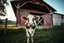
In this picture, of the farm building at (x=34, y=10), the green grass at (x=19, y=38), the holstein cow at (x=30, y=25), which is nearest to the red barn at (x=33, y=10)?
the farm building at (x=34, y=10)

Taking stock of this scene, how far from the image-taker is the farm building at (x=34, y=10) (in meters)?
2.19

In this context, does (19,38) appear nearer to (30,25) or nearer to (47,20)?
(30,25)

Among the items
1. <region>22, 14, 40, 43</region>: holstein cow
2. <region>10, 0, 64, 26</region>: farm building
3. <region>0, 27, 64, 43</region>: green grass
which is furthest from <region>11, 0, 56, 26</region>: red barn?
<region>22, 14, 40, 43</region>: holstein cow

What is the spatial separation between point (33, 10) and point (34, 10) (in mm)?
35

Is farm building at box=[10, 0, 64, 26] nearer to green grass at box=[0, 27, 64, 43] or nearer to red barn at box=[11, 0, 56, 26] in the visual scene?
red barn at box=[11, 0, 56, 26]

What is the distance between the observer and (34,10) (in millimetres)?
2533

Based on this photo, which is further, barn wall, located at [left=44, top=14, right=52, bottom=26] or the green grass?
barn wall, located at [left=44, top=14, right=52, bottom=26]

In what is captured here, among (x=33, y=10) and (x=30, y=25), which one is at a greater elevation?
(x=33, y=10)

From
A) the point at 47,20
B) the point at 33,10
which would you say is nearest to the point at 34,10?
the point at 33,10

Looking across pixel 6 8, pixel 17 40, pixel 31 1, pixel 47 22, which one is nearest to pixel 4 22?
pixel 6 8

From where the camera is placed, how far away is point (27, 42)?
1691 mm

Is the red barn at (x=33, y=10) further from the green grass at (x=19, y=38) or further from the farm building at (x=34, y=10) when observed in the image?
the green grass at (x=19, y=38)

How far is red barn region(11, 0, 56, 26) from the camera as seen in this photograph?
2190 mm

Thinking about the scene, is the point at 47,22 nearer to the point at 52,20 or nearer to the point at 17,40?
the point at 52,20
